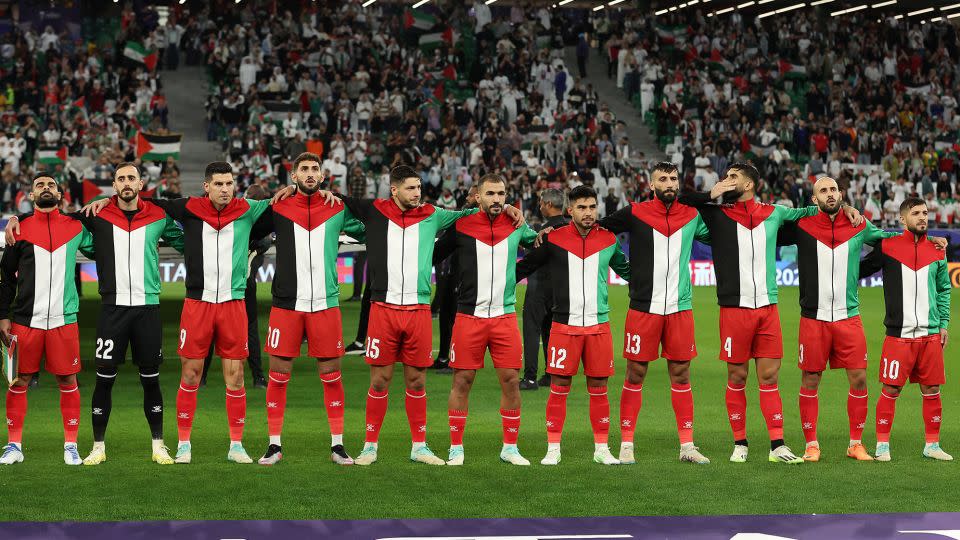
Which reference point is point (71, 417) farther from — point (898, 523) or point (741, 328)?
point (898, 523)

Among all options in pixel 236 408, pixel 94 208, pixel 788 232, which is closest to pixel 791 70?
pixel 788 232

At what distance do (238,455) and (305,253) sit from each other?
58.2 inches

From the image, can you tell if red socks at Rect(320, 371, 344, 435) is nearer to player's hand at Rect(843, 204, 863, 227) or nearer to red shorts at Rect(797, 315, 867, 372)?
red shorts at Rect(797, 315, 867, 372)

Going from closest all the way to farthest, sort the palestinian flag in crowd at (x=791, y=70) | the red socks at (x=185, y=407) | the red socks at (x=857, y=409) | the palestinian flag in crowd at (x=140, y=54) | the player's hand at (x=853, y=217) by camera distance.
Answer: the red socks at (x=185, y=407), the player's hand at (x=853, y=217), the red socks at (x=857, y=409), the palestinian flag in crowd at (x=140, y=54), the palestinian flag in crowd at (x=791, y=70)

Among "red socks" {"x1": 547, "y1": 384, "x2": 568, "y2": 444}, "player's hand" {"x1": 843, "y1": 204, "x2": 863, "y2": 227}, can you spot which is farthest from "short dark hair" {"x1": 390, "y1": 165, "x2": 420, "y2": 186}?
"player's hand" {"x1": 843, "y1": 204, "x2": 863, "y2": 227}

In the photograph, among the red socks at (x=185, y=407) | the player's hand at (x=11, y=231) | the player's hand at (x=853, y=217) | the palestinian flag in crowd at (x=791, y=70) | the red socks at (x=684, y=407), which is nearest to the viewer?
the player's hand at (x=11, y=231)

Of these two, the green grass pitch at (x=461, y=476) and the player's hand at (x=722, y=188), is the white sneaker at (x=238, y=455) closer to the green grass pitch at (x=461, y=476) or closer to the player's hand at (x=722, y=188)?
the green grass pitch at (x=461, y=476)

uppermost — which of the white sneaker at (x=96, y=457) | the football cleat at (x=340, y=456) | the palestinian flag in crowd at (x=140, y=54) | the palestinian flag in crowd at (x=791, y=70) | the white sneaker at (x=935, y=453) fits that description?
the palestinian flag in crowd at (x=140, y=54)

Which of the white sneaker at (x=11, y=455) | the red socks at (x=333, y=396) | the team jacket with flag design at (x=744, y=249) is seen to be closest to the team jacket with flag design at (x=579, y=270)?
the team jacket with flag design at (x=744, y=249)

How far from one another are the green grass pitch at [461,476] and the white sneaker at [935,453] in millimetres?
163

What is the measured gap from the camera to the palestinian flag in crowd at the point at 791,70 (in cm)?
3859

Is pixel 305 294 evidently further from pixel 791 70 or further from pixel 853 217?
pixel 791 70

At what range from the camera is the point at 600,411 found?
8.84m

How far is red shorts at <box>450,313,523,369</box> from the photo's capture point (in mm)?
8820
